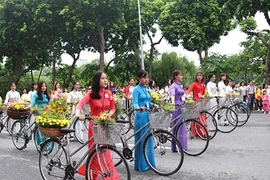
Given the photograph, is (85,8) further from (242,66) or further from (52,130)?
(52,130)

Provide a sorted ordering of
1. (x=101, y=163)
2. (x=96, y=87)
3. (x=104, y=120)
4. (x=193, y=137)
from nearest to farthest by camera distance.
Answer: (x=104, y=120)
(x=101, y=163)
(x=96, y=87)
(x=193, y=137)

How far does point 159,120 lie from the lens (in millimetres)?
5676

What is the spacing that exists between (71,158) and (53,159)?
15.9 inches

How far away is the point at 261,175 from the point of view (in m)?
Result: 5.75

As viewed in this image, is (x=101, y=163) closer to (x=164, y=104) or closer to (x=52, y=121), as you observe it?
(x=52, y=121)

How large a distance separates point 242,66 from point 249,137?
20147 millimetres

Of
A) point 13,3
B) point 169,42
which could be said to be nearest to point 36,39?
point 13,3

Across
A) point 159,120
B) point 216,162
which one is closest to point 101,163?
point 159,120

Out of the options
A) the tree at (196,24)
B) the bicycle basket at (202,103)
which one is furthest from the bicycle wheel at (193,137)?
the tree at (196,24)

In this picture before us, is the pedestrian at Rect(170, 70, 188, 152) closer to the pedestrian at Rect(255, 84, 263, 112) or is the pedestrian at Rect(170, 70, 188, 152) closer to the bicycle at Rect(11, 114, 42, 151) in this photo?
the bicycle at Rect(11, 114, 42, 151)

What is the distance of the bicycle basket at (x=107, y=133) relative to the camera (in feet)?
14.8

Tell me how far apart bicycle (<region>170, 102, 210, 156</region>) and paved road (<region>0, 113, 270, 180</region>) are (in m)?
0.23

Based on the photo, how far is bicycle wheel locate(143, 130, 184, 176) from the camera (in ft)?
19.2

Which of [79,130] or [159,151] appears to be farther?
[79,130]
